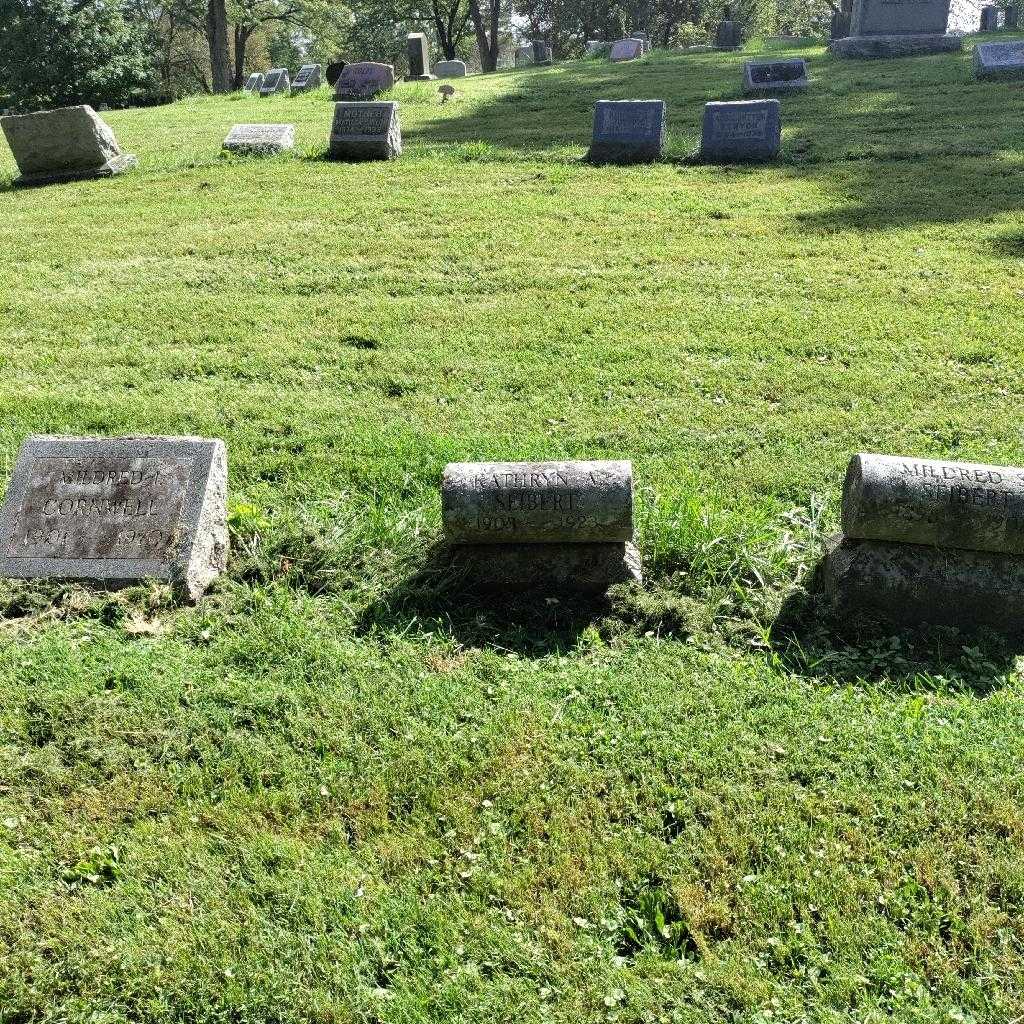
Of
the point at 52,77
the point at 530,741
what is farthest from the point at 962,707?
the point at 52,77

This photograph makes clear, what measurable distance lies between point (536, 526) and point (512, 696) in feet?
2.79

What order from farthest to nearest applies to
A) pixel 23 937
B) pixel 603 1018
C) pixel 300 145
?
1. pixel 300 145
2. pixel 23 937
3. pixel 603 1018

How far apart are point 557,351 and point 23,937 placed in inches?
209

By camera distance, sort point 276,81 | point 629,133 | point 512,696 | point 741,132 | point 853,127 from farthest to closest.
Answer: point 276,81, point 853,127, point 629,133, point 741,132, point 512,696

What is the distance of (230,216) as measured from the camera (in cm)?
1115

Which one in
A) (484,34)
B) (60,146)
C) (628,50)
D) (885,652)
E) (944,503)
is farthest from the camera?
(484,34)

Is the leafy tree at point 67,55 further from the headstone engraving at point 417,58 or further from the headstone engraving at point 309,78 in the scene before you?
the headstone engraving at point 417,58

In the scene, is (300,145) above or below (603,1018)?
above

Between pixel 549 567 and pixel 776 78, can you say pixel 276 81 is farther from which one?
pixel 549 567

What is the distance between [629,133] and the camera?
13070 mm

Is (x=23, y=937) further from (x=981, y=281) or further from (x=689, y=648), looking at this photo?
(x=981, y=281)

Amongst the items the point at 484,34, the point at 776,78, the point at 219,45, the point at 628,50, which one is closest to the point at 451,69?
the point at 628,50

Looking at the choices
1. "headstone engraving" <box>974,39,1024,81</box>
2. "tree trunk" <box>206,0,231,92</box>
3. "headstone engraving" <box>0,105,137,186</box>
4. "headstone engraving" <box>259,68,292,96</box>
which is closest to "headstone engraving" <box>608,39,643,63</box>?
"headstone engraving" <box>259,68,292,96</box>

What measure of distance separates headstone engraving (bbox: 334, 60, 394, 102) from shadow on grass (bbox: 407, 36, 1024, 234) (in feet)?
7.01
